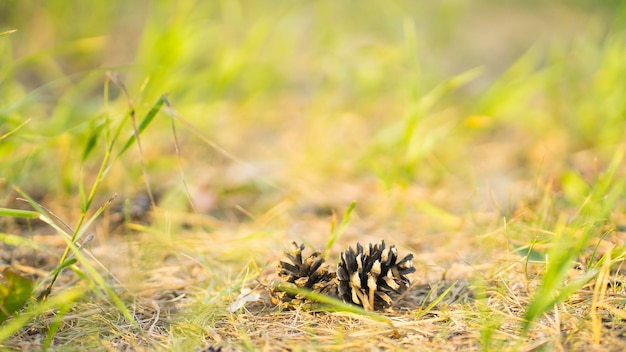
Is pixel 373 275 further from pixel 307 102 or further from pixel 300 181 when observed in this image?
pixel 307 102

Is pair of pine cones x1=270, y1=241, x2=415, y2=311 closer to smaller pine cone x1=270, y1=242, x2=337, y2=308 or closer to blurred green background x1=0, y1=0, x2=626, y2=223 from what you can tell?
smaller pine cone x1=270, y1=242, x2=337, y2=308

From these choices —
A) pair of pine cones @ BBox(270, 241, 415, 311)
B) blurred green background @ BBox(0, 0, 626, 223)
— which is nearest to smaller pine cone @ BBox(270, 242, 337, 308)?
pair of pine cones @ BBox(270, 241, 415, 311)

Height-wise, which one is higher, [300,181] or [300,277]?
[300,181]

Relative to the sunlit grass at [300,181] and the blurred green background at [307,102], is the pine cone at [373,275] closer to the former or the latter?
the sunlit grass at [300,181]

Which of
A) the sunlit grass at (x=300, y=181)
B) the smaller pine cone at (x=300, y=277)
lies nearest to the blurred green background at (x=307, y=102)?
the sunlit grass at (x=300, y=181)

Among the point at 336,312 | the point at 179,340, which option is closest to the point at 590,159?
the point at 336,312

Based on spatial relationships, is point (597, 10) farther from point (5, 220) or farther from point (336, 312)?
point (5, 220)

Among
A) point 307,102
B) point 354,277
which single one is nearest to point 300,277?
point 354,277
